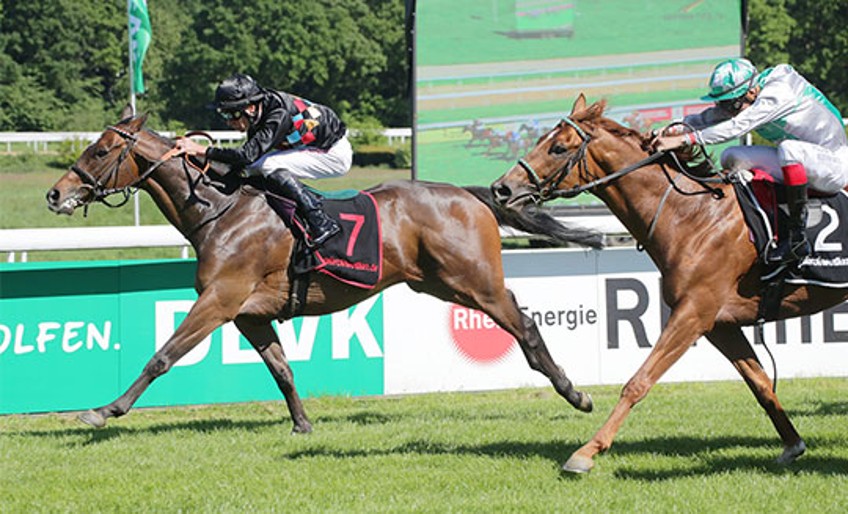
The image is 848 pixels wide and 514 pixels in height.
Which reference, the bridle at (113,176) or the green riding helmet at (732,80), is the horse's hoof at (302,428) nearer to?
the bridle at (113,176)

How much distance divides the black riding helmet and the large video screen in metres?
7.57

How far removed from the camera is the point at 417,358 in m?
10.2

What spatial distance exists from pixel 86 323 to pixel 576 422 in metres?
3.96

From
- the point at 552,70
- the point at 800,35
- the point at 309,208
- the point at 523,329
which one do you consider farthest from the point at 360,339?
the point at 800,35

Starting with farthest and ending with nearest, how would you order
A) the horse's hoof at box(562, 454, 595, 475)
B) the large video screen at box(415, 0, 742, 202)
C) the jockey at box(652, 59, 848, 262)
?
1. the large video screen at box(415, 0, 742, 202)
2. the jockey at box(652, 59, 848, 262)
3. the horse's hoof at box(562, 454, 595, 475)

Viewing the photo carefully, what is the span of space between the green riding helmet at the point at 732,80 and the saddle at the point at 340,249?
2551mm

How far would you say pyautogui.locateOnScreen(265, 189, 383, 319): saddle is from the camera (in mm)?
7711

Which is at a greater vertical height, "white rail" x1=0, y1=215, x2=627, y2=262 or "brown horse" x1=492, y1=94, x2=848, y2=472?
"brown horse" x1=492, y1=94, x2=848, y2=472

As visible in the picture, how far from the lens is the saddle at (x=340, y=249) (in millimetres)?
7711

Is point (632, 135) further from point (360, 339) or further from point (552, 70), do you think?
point (552, 70)

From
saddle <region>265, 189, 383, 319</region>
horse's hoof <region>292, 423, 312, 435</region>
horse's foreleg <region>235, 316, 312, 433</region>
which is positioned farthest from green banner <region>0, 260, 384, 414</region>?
saddle <region>265, 189, 383, 319</region>

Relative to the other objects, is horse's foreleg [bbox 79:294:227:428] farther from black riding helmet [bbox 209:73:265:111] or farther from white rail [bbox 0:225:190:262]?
white rail [bbox 0:225:190:262]

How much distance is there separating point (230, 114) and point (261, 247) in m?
0.86

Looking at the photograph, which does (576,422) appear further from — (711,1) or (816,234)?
(711,1)
